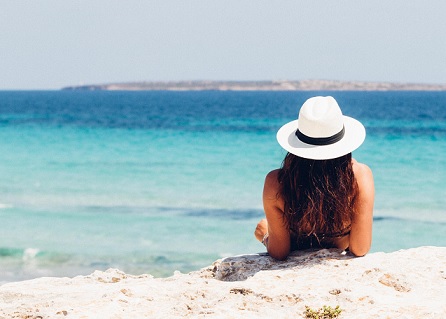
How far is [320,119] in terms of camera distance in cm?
319

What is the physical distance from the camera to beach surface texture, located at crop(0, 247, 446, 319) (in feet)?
9.32

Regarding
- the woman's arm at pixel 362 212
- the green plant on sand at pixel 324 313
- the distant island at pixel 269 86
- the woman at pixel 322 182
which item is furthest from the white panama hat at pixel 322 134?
the distant island at pixel 269 86

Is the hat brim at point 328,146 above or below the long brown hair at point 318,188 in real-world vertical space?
above

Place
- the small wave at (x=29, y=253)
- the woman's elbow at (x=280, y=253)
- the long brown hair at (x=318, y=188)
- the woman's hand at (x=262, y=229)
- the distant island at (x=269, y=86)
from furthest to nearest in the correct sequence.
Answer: the distant island at (x=269, y=86)
the small wave at (x=29, y=253)
the woman's hand at (x=262, y=229)
the woman's elbow at (x=280, y=253)
the long brown hair at (x=318, y=188)

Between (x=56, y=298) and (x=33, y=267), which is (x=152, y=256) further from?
(x=56, y=298)

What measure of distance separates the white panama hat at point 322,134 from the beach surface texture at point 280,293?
2.05 feet

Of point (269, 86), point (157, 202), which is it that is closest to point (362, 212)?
point (157, 202)

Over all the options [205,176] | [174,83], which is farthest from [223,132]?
[174,83]

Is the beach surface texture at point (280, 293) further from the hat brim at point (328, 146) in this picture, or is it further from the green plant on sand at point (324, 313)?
the hat brim at point (328, 146)

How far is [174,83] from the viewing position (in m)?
183

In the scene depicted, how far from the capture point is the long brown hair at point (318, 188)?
3.25 m

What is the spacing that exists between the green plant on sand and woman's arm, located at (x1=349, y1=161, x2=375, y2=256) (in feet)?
2.23

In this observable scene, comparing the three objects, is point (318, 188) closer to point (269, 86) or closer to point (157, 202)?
point (157, 202)

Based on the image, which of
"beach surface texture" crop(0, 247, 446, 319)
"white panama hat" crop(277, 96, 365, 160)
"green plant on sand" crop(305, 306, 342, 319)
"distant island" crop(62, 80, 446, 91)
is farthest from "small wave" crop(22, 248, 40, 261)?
"distant island" crop(62, 80, 446, 91)
